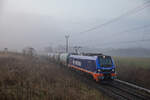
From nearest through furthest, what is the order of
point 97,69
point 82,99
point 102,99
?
point 82,99 < point 102,99 < point 97,69

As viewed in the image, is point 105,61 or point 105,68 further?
point 105,61

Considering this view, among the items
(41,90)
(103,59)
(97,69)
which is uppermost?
(103,59)

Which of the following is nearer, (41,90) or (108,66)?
(41,90)

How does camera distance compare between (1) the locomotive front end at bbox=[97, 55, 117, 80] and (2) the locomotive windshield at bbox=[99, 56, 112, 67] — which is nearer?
(1) the locomotive front end at bbox=[97, 55, 117, 80]

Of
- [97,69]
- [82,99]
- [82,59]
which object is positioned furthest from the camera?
[82,59]

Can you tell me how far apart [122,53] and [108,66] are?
9883 cm

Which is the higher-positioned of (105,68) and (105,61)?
(105,61)

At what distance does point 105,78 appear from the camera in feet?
39.7

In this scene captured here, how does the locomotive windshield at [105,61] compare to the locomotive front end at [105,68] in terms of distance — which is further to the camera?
the locomotive windshield at [105,61]

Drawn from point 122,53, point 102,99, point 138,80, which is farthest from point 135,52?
point 102,99

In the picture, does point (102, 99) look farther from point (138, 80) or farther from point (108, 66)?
point (138, 80)

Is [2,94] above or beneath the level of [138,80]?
above

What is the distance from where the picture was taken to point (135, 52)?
106 metres

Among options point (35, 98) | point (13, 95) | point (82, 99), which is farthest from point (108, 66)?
point (13, 95)
